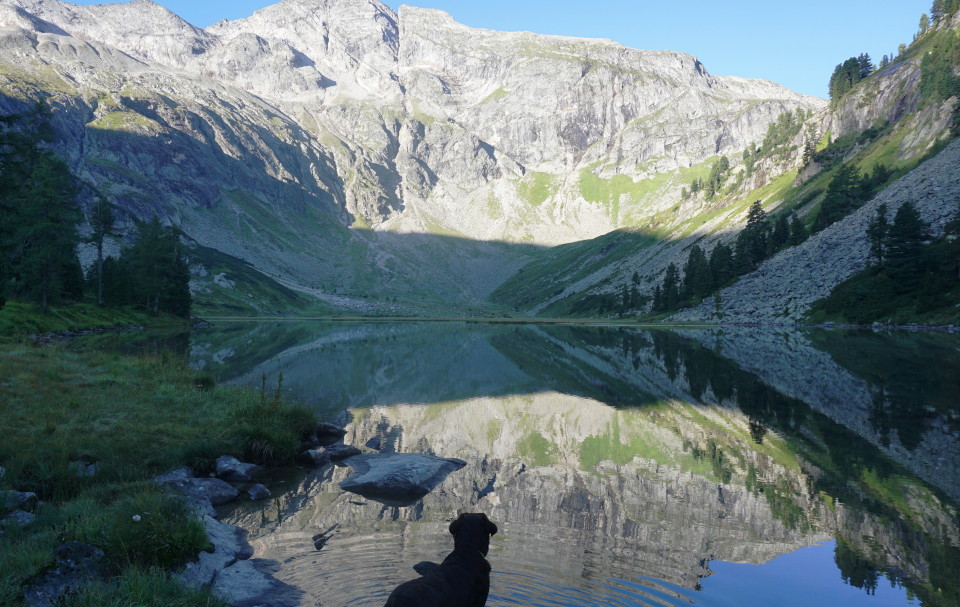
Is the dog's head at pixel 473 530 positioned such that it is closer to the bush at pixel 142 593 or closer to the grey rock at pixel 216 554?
the bush at pixel 142 593

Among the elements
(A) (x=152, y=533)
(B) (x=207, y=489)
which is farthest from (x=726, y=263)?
(A) (x=152, y=533)

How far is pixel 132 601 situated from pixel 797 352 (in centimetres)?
5691

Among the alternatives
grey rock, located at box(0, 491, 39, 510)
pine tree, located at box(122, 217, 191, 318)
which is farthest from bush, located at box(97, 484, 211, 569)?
pine tree, located at box(122, 217, 191, 318)

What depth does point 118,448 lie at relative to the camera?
52.6 feet

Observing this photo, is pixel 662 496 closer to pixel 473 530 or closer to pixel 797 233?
pixel 473 530

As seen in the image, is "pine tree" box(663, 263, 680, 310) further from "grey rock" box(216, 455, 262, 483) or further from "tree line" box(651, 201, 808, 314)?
"grey rock" box(216, 455, 262, 483)

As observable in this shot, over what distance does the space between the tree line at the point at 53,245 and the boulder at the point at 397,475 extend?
2839 cm

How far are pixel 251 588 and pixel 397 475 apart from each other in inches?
286

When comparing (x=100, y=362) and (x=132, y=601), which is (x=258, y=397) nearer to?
(x=100, y=362)

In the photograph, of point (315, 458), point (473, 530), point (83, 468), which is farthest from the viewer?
point (315, 458)

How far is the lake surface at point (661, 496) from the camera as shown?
10766 millimetres

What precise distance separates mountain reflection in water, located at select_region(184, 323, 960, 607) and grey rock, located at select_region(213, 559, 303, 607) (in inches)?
15.5

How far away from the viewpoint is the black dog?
7.33m

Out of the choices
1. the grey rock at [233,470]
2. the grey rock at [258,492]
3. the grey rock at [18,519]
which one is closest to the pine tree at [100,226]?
the grey rock at [233,470]
